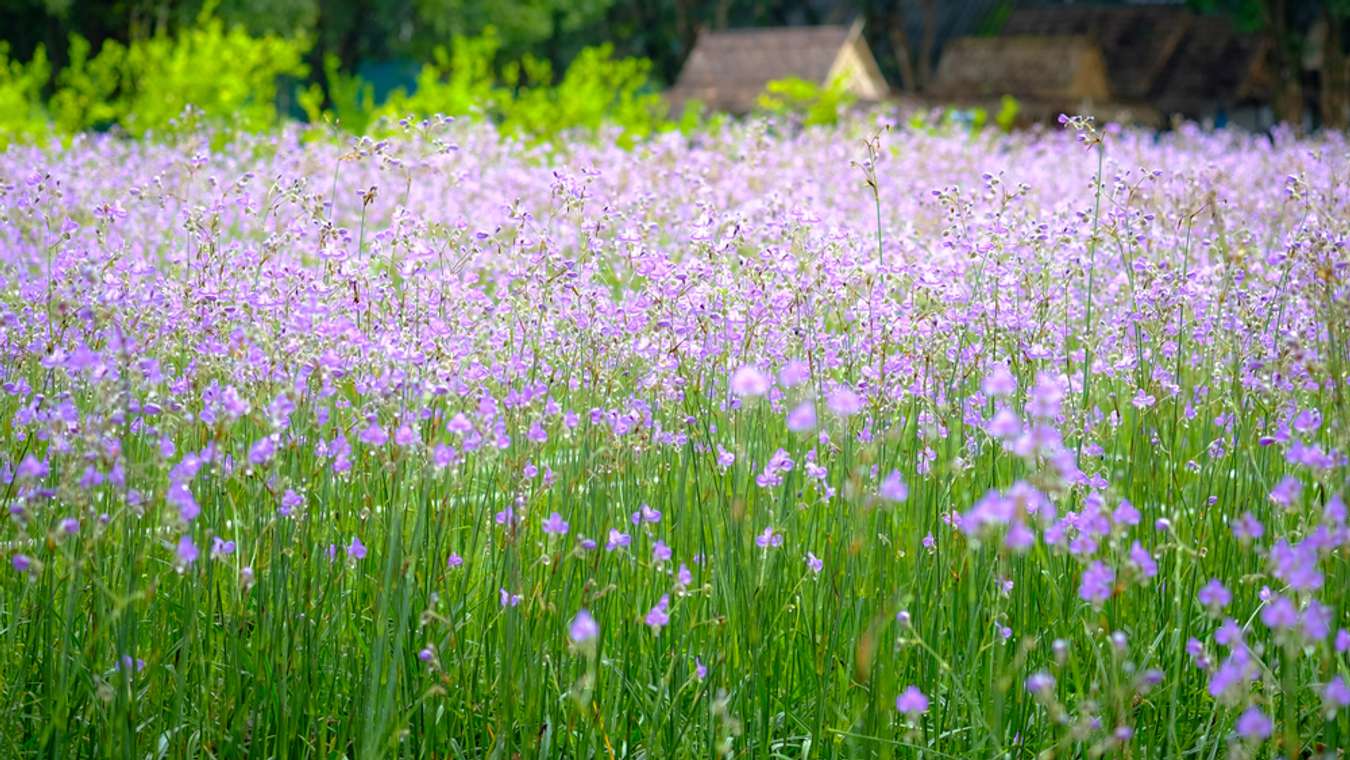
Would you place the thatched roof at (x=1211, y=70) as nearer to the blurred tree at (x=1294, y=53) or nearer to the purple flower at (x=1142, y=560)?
the blurred tree at (x=1294, y=53)

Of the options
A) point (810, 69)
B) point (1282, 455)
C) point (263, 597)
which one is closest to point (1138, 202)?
point (1282, 455)

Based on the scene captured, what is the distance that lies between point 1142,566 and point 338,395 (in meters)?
2.10

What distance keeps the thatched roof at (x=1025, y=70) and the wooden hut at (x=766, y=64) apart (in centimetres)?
265

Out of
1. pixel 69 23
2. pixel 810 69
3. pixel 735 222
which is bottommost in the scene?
pixel 735 222

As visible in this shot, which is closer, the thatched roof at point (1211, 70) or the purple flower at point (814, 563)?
the purple flower at point (814, 563)

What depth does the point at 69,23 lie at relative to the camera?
27.1 meters

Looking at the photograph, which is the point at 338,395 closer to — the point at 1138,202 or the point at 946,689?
the point at 946,689

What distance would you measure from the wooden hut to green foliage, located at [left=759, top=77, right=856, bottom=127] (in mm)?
3255

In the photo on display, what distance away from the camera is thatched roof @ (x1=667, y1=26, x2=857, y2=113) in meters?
19.7

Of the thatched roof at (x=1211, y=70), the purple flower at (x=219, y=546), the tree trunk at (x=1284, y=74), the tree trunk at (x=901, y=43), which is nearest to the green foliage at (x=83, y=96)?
the purple flower at (x=219, y=546)

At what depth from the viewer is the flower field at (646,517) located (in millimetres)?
2473

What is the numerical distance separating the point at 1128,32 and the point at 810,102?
13.4m

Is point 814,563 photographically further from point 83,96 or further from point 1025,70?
point 1025,70

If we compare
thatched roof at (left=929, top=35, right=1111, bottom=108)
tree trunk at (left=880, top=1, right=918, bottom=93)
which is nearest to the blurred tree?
thatched roof at (left=929, top=35, right=1111, bottom=108)
